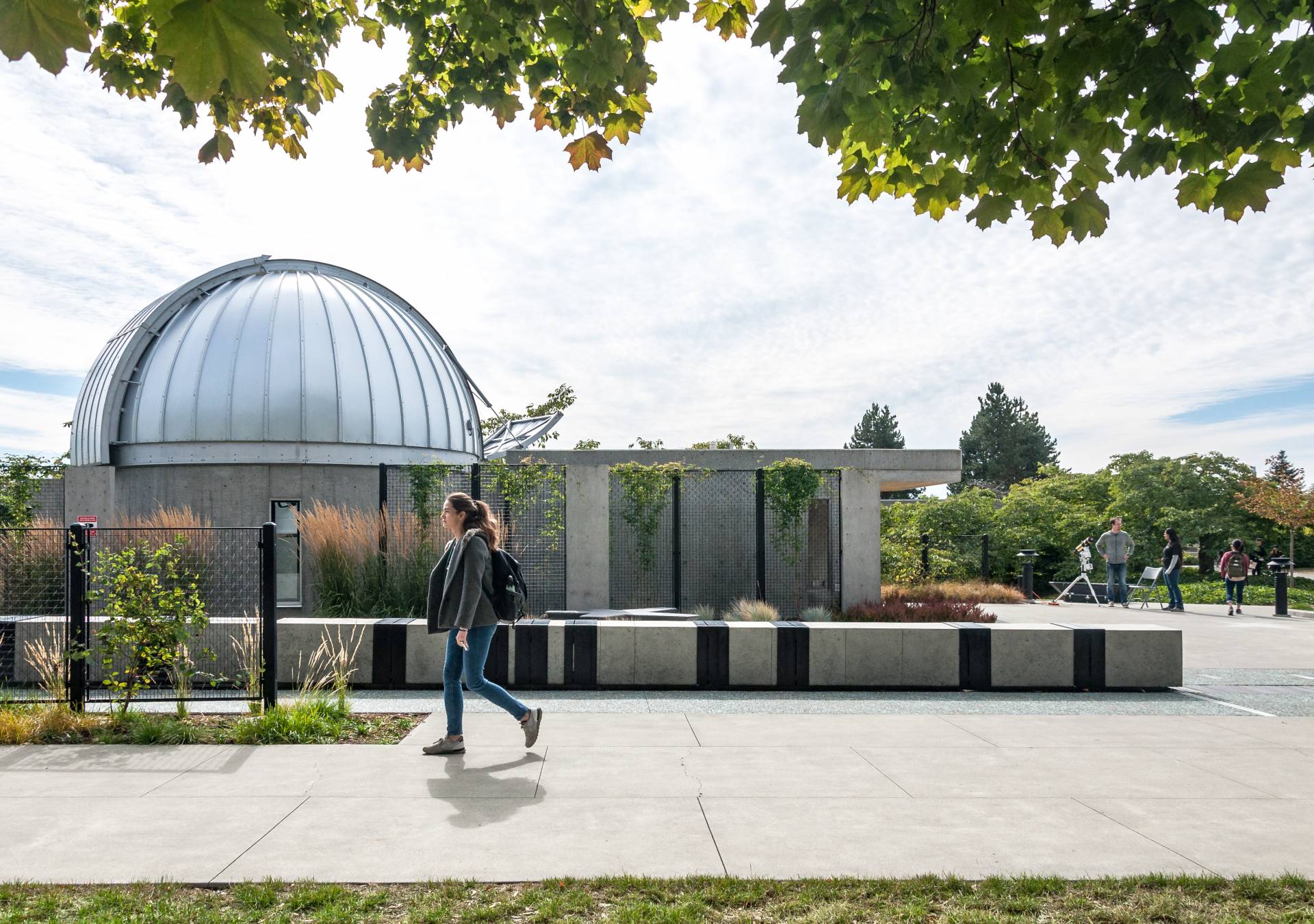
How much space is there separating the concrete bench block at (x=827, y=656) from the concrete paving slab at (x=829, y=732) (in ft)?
4.78

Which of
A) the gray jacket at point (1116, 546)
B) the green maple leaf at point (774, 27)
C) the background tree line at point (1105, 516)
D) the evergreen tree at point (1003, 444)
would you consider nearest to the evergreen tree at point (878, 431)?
the evergreen tree at point (1003, 444)

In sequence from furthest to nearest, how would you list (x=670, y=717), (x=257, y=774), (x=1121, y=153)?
(x=670, y=717) → (x=257, y=774) → (x=1121, y=153)

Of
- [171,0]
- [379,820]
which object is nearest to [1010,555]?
[379,820]

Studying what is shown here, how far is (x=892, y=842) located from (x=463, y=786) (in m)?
2.59

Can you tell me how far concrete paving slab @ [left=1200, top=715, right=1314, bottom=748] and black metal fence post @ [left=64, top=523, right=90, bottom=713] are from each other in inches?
376

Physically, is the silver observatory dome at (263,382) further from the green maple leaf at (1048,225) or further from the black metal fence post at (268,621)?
the green maple leaf at (1048,225)

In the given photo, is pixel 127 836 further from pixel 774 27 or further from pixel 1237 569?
pixel 1237 569

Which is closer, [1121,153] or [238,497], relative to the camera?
[1121,153]

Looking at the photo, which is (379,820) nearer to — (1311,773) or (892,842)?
(892,842)

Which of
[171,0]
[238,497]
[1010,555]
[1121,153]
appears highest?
[1121,153]

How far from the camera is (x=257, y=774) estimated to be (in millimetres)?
5766

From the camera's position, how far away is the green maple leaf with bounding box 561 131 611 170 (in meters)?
6.16

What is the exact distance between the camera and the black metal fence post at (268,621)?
24.1 feet

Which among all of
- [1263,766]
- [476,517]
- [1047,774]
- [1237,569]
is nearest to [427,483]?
[476,517]
